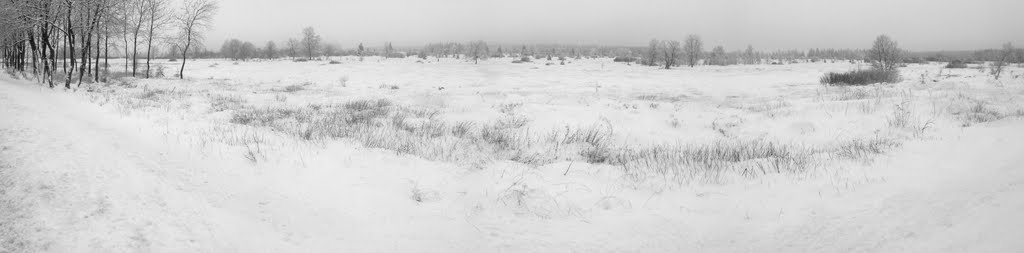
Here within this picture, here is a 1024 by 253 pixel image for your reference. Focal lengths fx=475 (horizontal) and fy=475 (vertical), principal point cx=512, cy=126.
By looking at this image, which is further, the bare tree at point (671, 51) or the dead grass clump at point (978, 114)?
the bare tree at point (671, 51)

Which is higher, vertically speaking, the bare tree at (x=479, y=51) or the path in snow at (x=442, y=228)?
the bare tree at (x=479, y=51)

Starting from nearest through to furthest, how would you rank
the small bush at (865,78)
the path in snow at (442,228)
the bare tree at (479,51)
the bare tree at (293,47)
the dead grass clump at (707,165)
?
1. the path in snow at (442,228)
2. the dead grass clump at (707,165)
3. the small bush at (865,78)
4. the bare tree at (479,51)
5. the bare tree at (293,47)

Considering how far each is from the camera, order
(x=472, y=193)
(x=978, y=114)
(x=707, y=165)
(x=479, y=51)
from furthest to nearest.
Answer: (x=479, y=51) → (x=978, y=114) → (x=707, y=165) → (x=472, y=193)

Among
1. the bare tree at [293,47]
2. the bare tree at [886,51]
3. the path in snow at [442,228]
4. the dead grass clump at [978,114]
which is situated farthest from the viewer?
the bare tree at [293,47]

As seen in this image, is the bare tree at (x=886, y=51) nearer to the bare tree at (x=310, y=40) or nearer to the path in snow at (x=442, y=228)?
the path in snow at (x=442, y=228)

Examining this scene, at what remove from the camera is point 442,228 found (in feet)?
12.2

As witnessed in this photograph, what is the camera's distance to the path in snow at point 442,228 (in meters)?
2.93

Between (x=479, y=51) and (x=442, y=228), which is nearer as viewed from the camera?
(x=442, y=228)

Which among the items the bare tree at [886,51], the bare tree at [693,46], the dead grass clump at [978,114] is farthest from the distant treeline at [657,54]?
the dead grass clump at [978,114]

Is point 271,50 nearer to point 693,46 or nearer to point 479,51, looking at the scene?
point 479,51

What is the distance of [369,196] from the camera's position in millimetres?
4238

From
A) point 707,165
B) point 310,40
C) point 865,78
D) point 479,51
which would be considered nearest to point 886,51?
point 865,78

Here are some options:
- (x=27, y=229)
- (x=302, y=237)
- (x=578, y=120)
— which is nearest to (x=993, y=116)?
(x=578, y=120)

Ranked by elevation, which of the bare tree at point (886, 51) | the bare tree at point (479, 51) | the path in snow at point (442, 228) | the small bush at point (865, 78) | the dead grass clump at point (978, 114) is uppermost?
the bare tree at point (479, 51)
